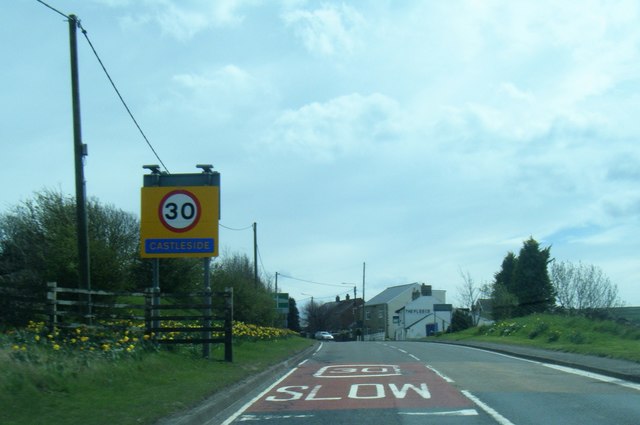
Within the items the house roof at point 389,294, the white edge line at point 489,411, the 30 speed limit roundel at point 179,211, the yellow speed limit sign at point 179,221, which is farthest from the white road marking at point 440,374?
the house roof at point 389,294

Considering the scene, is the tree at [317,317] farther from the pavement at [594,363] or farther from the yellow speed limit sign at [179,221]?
the yellow speed limit sign at [179,221]

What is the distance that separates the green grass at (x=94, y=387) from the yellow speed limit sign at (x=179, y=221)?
400 cm

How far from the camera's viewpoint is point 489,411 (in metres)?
10.5

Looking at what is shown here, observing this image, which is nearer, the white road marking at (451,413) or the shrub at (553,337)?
the white road marking at (451,413)

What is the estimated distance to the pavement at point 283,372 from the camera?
962cm

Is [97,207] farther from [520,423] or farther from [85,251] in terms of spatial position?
[520,423]

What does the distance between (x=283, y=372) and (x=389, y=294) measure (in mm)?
92321

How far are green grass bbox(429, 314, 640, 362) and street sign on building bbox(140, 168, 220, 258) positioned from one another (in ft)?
39.7

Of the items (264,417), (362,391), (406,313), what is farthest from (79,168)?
(406,313)

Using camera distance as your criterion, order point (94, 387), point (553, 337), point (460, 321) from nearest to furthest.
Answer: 1. point (94, 387)
2. point (553, 337)
3. point (460, 321)

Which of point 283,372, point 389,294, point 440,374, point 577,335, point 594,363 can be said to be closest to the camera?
point 440,374

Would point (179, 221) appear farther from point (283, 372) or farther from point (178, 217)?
point (283, 372)

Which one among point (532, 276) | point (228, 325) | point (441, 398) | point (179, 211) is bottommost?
point (441, 398)

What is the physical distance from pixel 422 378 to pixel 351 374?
218 cm
